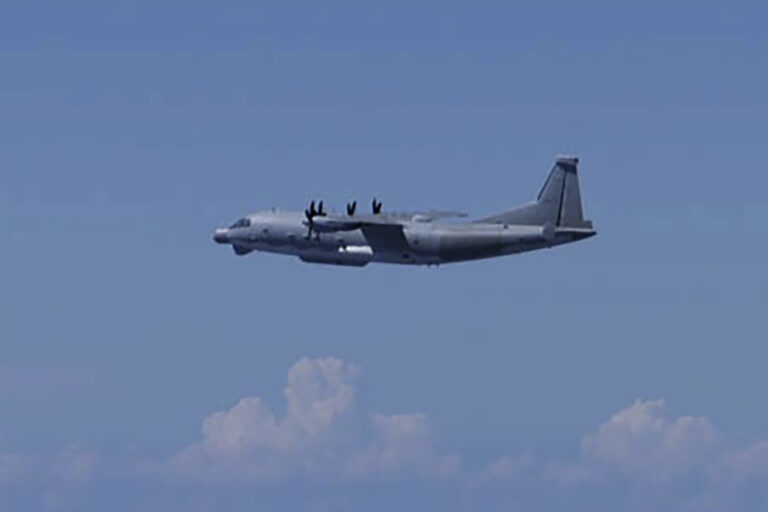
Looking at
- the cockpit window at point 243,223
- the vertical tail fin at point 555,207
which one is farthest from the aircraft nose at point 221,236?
the vertical tail fin at point 555,207

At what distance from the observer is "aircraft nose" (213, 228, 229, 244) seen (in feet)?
636

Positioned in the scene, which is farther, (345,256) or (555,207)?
(345,256)

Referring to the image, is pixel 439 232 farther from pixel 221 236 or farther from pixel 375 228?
pixel 221 236

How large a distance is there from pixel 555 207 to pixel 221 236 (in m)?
37.9

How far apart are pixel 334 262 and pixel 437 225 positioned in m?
12.5

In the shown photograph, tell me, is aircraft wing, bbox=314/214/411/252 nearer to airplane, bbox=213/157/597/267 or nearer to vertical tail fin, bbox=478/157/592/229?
airplane, bbox=213/157/597/267

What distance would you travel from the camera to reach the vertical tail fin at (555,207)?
179m

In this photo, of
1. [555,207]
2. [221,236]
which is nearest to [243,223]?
[221,236]

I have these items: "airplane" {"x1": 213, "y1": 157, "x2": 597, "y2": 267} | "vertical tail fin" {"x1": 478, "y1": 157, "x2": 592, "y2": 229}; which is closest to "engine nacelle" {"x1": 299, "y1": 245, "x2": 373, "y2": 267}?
"airplane" {"x1": 213, "y1": 157, "x2": 597, "y2": 267}

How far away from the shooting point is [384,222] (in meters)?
178

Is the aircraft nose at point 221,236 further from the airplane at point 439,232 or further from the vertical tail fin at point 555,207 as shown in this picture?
the vertical tail fin at point 555,207

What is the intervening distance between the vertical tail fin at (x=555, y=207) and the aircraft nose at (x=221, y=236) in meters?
30.3

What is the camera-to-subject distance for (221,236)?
195 m

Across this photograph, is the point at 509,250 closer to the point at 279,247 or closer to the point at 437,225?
the point at 437,225
